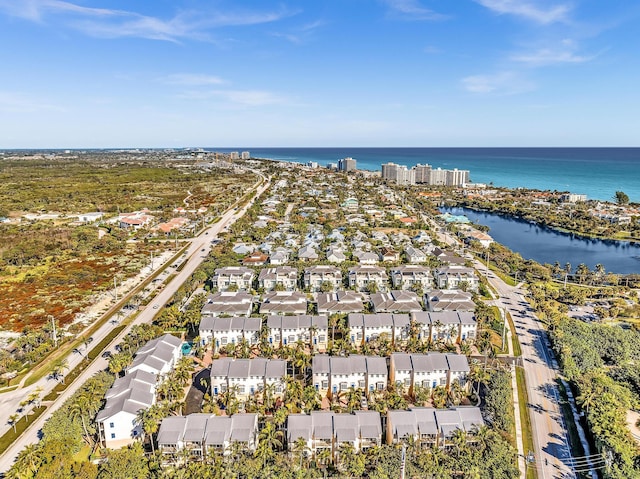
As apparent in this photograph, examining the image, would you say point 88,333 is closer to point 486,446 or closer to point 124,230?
point 486,446

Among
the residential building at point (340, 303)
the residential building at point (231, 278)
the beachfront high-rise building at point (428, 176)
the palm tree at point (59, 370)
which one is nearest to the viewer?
the palm tree at point (59, 370)

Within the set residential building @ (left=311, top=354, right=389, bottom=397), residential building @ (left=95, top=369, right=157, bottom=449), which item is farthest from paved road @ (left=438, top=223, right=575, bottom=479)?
residential building @ (left=95, top=369, right=157, bottom=449)

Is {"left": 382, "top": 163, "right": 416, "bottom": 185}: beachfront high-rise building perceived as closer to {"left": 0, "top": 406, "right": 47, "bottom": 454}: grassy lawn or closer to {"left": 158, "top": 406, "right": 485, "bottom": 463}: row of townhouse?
{"left": 158, "top": 406, "right": 485, "bottom": 463}: row of townhouse

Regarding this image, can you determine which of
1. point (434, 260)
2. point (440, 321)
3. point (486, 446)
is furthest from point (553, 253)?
point (486, 446)

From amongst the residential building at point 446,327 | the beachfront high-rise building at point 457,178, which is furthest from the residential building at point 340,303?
the beachfront high-rise building at point 457,178

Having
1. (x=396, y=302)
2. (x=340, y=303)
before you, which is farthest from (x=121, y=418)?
(x=396, y=302)

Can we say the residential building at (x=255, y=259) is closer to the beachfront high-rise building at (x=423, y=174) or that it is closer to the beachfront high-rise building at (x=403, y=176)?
the beachfront high-rise building at (x=403, y=176)

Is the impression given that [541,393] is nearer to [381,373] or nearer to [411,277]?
[381,373]

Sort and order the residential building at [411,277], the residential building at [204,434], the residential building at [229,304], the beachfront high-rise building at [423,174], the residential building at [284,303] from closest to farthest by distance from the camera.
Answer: the residential building at [204,434] → the residential building at [229,304] → the residential building at [284,303] → the residential building at [411,277] → the beachfront high-rise building at [423,174]
